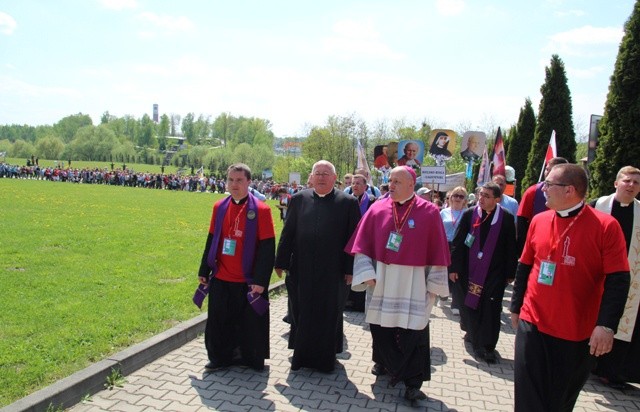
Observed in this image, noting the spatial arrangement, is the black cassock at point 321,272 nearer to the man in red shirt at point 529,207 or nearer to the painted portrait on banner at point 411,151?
the man in red shirt at point 529,207

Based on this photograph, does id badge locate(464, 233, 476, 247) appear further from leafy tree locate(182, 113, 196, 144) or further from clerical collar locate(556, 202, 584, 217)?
leafy tree locate(182, 113, 196, 144)

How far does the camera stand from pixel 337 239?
5504 mm

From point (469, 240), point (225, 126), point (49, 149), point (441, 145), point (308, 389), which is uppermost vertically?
point (225, 126)

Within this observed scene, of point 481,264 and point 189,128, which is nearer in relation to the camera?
point 481,264

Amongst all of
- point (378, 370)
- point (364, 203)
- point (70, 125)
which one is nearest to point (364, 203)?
point (364, 203)

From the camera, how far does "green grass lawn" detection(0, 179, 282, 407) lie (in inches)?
194

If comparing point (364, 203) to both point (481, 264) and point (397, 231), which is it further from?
point (397, 231)

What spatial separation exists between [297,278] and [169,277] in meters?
4.36

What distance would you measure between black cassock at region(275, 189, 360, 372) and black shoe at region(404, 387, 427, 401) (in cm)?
95

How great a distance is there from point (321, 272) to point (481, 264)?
2.18m

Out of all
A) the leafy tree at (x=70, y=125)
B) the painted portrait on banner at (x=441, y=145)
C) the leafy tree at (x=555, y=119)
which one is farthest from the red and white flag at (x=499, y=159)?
the leafy tree at (x=70, y=125)

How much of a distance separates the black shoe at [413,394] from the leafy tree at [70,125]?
526 ft

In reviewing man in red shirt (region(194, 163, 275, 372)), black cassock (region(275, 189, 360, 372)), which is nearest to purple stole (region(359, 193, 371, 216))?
black cassock (region(275, 189, 360, 372))

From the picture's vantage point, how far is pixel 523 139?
84.2 feet
